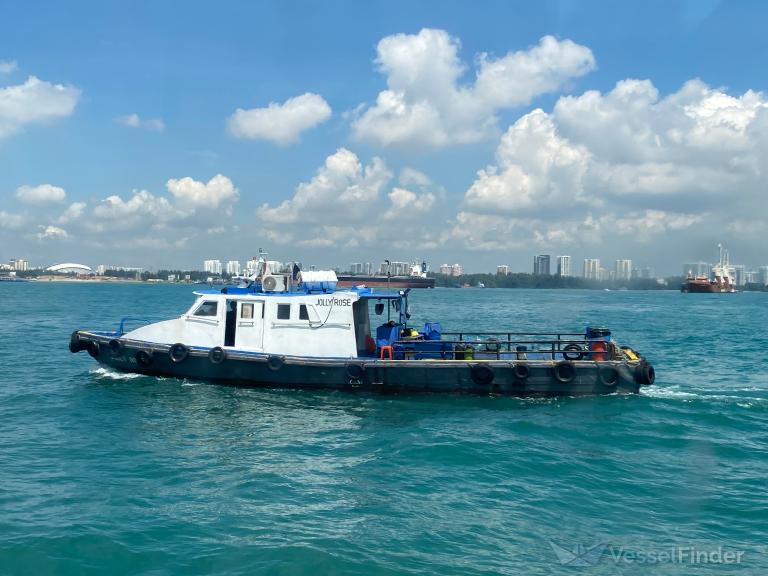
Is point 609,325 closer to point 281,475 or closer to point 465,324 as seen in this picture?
point 465,324

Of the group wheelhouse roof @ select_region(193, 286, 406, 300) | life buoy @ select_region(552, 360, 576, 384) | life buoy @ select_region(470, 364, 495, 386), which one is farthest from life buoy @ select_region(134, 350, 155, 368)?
life buoy @ select_region(552, 360, 576, 384)

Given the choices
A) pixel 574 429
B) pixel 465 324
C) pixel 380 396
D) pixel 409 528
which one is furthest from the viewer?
pixel 465 324

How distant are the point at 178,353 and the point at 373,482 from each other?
30.7 ft

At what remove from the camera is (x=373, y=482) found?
11875 millimetres

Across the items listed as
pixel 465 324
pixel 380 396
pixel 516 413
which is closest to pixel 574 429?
pixel 516 413

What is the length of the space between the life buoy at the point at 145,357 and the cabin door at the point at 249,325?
2.63 metres

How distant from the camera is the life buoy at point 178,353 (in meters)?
18.8

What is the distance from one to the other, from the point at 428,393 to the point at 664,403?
7.07 meters

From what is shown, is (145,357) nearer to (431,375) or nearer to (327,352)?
(327,352)

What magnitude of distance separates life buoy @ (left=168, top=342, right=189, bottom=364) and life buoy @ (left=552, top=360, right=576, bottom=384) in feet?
35.9

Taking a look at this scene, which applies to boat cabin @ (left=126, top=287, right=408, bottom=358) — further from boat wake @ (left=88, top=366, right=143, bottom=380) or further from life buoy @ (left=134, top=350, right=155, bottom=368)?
boat wake @ (left=88, top=366, right=143, bottom=380)

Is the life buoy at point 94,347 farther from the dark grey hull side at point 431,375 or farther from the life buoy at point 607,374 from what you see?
the life buoy at point 607,374

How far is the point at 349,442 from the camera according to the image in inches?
560

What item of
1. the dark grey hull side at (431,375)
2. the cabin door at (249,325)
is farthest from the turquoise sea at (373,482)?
the cabin door at (249,325)
